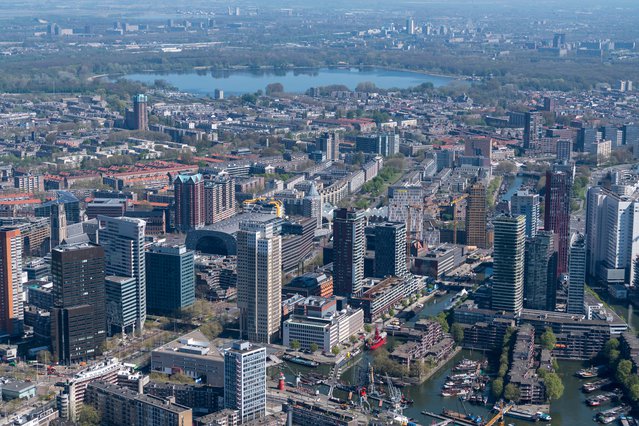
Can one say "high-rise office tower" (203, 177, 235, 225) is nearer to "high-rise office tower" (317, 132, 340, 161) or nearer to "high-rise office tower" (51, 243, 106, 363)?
"high-rise office tower" (51, 243, 106, 363)

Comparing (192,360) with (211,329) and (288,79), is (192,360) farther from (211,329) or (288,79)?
(288,79)

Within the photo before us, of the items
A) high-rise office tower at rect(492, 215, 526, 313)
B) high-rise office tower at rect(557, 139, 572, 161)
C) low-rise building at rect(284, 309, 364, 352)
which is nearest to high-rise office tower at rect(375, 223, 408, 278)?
high-rise office tower at rect(492, 215, 526, 313)

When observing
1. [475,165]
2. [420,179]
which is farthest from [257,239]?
[475,165]

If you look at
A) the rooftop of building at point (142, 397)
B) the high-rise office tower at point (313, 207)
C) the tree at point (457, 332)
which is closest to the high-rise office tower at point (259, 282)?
the tree at point (457, 332)

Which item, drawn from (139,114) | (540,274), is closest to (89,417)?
(540,274)

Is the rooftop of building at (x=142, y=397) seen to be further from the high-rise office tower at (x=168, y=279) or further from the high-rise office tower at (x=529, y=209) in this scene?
the high-rise office tower at (x=529, y=209)

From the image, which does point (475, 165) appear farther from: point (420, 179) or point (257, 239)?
point (257, 239)
